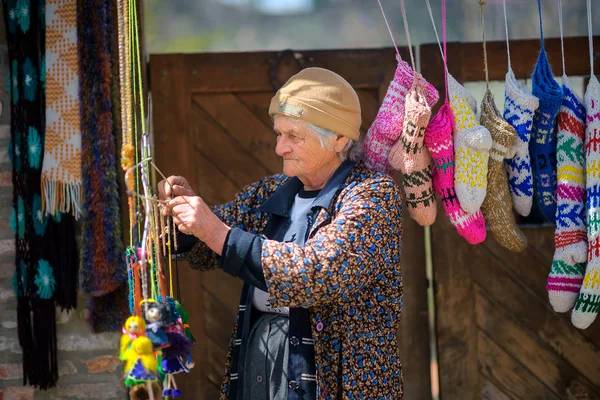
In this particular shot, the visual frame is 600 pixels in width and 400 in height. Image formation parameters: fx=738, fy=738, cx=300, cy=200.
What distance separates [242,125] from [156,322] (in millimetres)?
1559

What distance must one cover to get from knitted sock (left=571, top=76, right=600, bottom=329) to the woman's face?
31.9 inches

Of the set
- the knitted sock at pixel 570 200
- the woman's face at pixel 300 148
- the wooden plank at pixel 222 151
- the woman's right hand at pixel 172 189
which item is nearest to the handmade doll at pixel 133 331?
the woman's right hand at pixel 172 189

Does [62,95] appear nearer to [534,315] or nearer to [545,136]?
[545,136]

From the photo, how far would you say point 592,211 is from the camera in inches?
93.4

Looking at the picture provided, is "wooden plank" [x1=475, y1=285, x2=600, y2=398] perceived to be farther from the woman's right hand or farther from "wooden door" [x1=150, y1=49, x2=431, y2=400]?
the woman's right hand

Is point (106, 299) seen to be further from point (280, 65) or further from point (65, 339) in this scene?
point (280, 65)

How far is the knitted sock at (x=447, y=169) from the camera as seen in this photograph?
2357 millimetres

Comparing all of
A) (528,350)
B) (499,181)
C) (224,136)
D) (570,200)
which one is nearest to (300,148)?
(499,181)

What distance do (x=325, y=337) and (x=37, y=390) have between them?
4.39ft

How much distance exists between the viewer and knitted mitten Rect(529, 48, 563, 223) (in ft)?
7.88

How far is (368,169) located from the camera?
2344 mm

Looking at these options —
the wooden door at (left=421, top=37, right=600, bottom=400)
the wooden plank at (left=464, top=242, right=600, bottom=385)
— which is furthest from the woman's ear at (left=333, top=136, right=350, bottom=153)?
the wooden plank at (left=464, top=242, right=600, bottom=385)

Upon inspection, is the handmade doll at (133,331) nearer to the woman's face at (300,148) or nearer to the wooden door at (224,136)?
Answer: the woman's face at (300,148)

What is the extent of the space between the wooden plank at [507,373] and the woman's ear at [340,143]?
1.42 m
